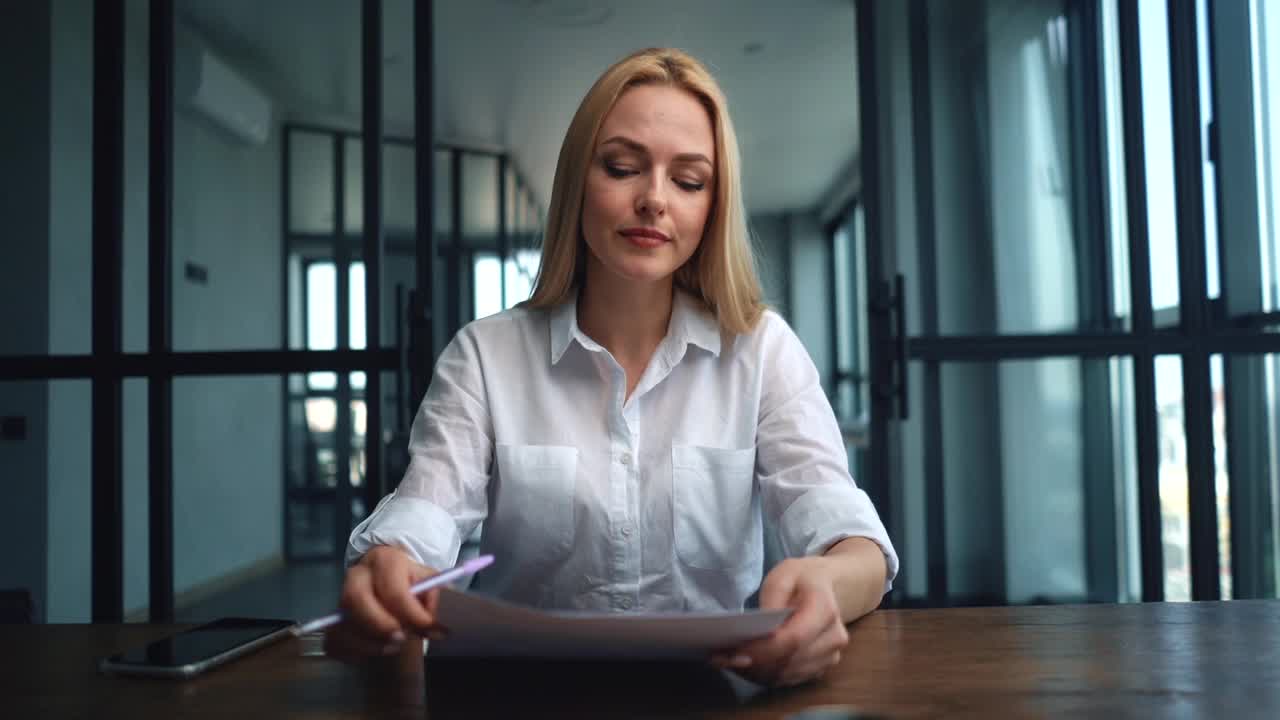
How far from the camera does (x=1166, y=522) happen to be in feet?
8.59

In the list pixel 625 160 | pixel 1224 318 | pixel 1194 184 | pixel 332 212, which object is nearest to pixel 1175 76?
pixel 1194 184

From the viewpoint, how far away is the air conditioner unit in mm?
4562

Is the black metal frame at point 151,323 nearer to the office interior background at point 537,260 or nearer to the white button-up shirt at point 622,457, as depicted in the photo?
the office interior background at point 537,260

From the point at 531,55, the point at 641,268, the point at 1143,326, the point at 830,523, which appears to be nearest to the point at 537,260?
the point at 641,268

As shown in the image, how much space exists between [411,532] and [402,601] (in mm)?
293

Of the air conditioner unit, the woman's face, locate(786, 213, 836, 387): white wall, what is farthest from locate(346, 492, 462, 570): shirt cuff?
locate(786, 213, 836, 387): white wall

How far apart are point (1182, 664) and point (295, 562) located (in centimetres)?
621

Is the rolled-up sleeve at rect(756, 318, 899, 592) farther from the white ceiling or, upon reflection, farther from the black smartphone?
the white ceiling

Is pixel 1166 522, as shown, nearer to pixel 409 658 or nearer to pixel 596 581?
pixel 596 581

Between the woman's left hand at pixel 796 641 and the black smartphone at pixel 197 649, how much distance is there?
1.66ft

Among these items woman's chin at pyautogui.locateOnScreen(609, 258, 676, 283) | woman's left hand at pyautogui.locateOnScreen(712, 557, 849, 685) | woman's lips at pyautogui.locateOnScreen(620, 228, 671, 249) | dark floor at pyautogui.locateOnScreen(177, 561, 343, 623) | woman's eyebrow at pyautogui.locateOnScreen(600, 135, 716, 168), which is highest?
woman's eyebrow at pyautogui.locateOnScreen(600, 135, 716, 168)

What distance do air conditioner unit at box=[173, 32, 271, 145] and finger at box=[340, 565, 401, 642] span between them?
4.14m

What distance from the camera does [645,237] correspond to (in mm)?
1228

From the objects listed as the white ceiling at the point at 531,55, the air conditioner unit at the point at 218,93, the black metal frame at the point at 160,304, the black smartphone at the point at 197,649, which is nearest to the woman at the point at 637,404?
the black smartphone at the point at 197,649
